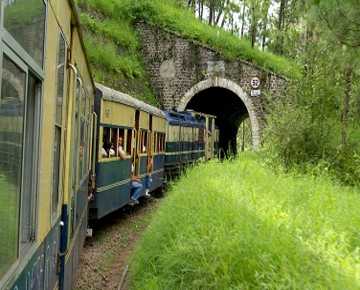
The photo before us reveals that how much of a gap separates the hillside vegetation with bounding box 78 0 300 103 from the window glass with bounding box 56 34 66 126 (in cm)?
2018

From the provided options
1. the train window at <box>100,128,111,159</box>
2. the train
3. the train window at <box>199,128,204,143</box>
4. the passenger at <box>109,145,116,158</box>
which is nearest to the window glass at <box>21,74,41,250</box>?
the train

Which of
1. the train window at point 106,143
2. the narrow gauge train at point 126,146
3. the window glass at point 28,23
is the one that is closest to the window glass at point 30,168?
the window glass at point 28,23

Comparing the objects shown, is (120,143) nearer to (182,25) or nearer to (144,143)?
(144,143)

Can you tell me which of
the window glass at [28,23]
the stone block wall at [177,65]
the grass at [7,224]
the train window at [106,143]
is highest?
the stone block wall at [177,65]

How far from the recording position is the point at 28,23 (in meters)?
2.31

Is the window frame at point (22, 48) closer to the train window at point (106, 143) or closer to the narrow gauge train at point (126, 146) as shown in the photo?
the narrow gauge train at point (126, 146)

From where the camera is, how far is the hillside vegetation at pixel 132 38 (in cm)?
2514

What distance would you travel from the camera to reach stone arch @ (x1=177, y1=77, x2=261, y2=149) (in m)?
28.7

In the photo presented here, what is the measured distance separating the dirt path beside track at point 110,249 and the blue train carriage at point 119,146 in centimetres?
55

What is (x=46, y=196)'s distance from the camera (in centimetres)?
310

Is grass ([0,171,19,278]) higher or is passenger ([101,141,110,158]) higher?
passenger ([101,141,110,158])

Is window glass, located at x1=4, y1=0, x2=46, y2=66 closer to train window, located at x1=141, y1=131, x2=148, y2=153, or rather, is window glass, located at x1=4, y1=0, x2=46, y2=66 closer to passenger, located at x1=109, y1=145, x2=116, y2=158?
passenger, located at x1=109, y1=145, x2=116, y2=158

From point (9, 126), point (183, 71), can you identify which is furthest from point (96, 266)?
point (183, 71)

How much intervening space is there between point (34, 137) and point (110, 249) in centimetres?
750
